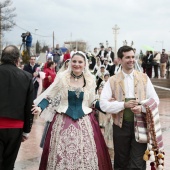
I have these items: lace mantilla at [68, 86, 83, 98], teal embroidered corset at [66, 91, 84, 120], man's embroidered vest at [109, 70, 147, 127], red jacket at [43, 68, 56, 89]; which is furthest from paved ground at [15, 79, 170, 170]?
man's embroidered vest at [109, 70, 147, 127]

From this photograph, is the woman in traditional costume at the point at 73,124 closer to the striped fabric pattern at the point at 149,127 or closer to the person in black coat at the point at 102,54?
the striped fabric pattern at the point at 149,127

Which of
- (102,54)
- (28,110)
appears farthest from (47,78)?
(102,54)

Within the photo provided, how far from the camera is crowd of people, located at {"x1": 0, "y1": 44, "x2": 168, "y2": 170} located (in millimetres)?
3615

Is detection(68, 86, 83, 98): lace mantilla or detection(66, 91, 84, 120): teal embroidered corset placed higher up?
detection(68, 86, 83, 98): lace mantilla

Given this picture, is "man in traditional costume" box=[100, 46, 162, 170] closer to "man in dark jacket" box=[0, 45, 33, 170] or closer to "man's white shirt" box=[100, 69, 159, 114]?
"man's white shirt" box=[100, 69, 159, 114]

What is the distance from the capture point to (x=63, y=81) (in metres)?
4.49

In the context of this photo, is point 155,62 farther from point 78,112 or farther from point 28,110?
point 28,110

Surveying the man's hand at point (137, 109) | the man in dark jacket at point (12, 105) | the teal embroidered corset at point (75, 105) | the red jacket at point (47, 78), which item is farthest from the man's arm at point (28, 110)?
the red jacket at point (47, 78)

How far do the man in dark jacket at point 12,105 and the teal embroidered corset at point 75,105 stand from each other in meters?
0.70

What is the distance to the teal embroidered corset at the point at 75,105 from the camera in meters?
4.32

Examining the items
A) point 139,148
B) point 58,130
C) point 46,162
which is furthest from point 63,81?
point 139,148

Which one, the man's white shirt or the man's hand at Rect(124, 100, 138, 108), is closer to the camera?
the man's hand at Rect(124, 100, 138, 108)

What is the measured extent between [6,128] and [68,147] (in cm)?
88

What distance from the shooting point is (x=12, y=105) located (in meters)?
3.56
